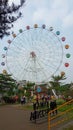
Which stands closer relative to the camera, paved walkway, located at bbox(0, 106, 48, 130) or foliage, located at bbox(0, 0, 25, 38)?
foliage, located at bbox(0, 0, 25, 38)

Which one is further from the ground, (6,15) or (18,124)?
(6,15)

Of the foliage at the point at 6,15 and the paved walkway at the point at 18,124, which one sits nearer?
the foliage at the point at 6,15

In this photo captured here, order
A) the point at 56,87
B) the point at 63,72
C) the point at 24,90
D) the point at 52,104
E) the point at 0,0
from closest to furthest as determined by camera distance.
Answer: the point at 0,0 → the point at 52,104 → the point at 63,72 → the point at 24,90 → the point at 56,87

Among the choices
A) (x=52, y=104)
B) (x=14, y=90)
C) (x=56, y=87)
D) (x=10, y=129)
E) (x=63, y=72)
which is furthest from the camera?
(x=56, y=87)

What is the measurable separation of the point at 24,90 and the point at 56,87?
21208 mm

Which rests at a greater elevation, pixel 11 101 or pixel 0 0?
pixel 0 0

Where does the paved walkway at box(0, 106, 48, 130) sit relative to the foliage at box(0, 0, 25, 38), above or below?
below

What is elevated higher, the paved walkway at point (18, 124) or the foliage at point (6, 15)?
the foliage at point (6, 15)

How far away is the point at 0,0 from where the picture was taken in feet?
40.0

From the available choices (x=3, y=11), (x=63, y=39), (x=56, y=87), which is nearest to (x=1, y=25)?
(x=3, y=11)

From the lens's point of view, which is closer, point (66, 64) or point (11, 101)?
point (66, 64)

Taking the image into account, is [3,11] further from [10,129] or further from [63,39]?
[63,39]

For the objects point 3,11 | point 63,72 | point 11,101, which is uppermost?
point 3,11

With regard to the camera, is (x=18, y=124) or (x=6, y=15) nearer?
(x=6, y=15)
